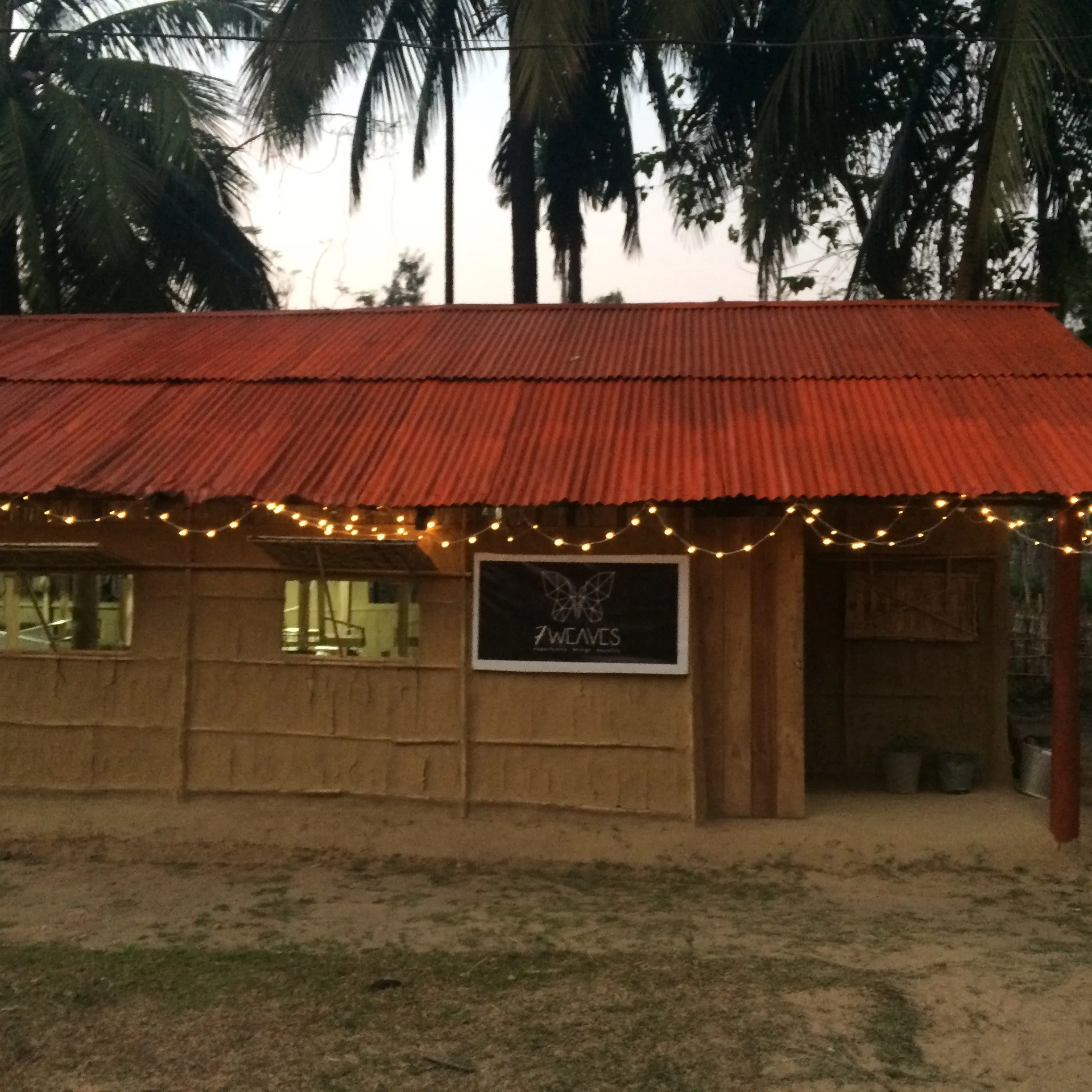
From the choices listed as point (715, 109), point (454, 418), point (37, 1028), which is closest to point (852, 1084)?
point (37, 1028)

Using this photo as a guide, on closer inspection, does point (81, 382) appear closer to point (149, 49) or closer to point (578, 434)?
point (578, 434)

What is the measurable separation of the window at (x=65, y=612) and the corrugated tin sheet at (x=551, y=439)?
0.91m

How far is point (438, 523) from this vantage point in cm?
738

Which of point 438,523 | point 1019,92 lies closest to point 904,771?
point 438,523

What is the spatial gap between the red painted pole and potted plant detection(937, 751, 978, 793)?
3.47 ft

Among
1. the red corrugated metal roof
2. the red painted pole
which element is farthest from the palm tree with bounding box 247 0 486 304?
the red painted pole

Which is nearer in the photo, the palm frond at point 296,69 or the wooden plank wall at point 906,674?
the wooden plank wall at point 906,674

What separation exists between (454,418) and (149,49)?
939 centimetres

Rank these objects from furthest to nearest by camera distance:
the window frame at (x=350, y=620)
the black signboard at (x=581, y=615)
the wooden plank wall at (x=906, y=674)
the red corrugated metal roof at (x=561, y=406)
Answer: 1. the wooden plank wall at (x=906, y=674)
2. the window frame at (x=350, y=620)
3. the black signboard at (x=581, y=615)
4. the red corrugated metal roof at (x=561, y=406)

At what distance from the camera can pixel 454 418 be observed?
7852 millimetres

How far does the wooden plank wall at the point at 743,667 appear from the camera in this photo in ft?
23.8

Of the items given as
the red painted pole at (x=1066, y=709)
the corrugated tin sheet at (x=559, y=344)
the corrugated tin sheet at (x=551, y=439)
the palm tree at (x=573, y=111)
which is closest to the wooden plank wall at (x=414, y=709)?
the corrugated tin sheet at (x=551, y=439)

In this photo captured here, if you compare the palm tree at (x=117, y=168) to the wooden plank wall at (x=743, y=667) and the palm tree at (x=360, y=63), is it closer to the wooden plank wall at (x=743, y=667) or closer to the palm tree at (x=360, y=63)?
the palm tree at (x=360, y=63)

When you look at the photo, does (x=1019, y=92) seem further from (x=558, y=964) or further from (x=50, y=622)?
(x=50, y=622)
